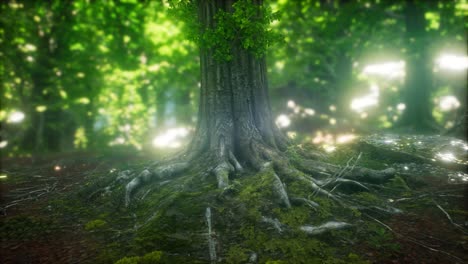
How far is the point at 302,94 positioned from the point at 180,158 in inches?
726

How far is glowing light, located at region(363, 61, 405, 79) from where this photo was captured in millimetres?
19628

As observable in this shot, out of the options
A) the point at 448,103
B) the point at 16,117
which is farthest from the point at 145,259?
the point at 448,103

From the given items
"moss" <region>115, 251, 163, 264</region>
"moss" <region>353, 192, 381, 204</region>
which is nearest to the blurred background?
"moss" <region>353, 192, 381, 204</region>

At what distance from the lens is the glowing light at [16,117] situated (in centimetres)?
1714

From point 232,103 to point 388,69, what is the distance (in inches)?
752

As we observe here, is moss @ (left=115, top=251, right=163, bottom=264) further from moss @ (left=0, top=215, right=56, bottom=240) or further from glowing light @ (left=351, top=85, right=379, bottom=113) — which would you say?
glowing light @ (left=351, top=85, right=379, bottom=113)

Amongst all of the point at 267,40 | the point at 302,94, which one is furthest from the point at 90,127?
the point at 267,40

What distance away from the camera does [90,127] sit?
911 inches

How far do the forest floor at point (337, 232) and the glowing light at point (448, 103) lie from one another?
21.7m

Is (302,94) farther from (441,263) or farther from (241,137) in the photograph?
(441,263)

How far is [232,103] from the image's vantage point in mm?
6742

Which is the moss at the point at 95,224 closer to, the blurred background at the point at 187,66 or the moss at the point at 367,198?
the moss at the point at 367,198

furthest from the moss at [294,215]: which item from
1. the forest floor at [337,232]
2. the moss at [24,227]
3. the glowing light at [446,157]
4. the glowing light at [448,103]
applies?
the glowing light at [448,103]

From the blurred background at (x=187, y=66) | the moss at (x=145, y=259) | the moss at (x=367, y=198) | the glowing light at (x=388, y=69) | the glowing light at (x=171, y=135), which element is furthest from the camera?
the glowing light at (x=171, y=135)
